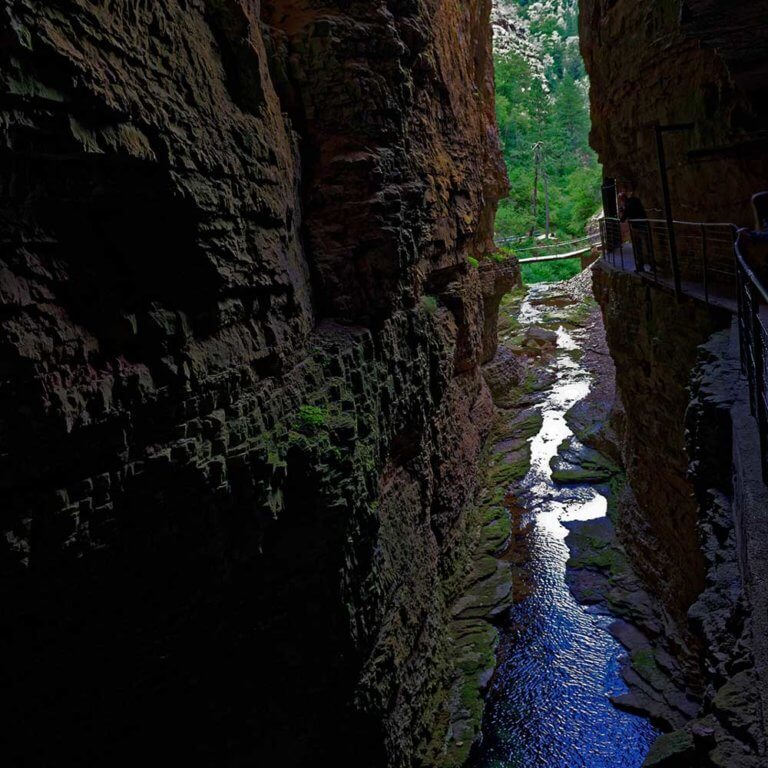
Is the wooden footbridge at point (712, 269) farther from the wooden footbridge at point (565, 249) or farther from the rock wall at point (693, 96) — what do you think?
the wooden footbridge at point (565, 249)

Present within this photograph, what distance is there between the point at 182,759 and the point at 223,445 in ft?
11.6

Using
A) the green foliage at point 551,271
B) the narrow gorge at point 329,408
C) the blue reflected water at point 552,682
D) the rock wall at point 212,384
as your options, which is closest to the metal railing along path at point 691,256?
the narrow gorge at point 329,408

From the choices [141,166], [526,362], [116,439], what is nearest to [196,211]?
[141,166]

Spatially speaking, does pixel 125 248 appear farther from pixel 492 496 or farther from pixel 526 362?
pixel 526 362

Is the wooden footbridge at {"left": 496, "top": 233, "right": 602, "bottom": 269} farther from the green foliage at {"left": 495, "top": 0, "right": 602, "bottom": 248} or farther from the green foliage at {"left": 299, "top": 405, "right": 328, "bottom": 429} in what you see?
the green foliage at {"left": 299, "top": 405, "right": 328, "bottom": 429}

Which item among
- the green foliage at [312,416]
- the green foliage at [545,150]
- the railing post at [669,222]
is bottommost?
the green foliage at [312,416]

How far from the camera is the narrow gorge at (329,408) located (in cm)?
398

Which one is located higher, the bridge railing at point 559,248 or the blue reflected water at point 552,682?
the bridge railing at point 559,248

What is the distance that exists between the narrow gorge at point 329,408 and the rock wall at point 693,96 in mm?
53

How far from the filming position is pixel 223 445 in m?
5.16

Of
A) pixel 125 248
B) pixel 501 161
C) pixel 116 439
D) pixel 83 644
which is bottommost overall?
pixel 83 644

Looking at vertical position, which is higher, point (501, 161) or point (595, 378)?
point (501, 161)

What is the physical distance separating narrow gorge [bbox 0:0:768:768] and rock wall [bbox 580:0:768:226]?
0.17 feet

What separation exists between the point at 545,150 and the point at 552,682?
173 feet
